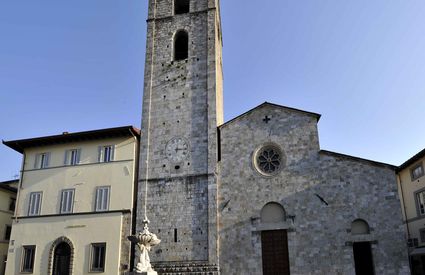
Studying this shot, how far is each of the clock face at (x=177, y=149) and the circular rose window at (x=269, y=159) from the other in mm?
4019

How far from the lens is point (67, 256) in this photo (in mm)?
21641

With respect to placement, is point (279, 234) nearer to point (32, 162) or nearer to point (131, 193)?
point (131, 193)

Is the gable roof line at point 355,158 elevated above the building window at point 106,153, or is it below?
below

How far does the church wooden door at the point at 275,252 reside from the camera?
19.5m

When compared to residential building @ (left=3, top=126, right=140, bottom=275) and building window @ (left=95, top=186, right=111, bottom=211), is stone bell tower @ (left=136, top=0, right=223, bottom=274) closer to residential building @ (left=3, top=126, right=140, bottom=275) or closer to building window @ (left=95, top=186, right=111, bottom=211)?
residential building @ (left=3, top=126, right=140, bottom=275)

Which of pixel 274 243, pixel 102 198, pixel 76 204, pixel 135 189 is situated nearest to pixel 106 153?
pixel 102 198

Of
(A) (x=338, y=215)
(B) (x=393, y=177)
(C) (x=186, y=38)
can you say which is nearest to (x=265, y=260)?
(A) (x=338, y=215)

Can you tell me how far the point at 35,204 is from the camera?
23.1m

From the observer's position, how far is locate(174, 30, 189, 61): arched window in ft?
83.0

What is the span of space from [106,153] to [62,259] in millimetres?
6293

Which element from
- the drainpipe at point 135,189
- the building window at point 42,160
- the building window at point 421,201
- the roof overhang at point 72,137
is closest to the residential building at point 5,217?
the roof overhang at point 72,137

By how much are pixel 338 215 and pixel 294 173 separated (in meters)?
2.99

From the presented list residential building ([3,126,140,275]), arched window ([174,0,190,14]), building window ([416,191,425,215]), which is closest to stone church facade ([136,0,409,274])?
residential building ([3,126,140,275])

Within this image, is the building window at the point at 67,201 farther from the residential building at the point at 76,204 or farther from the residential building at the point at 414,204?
the residential building at the point at 414,204
